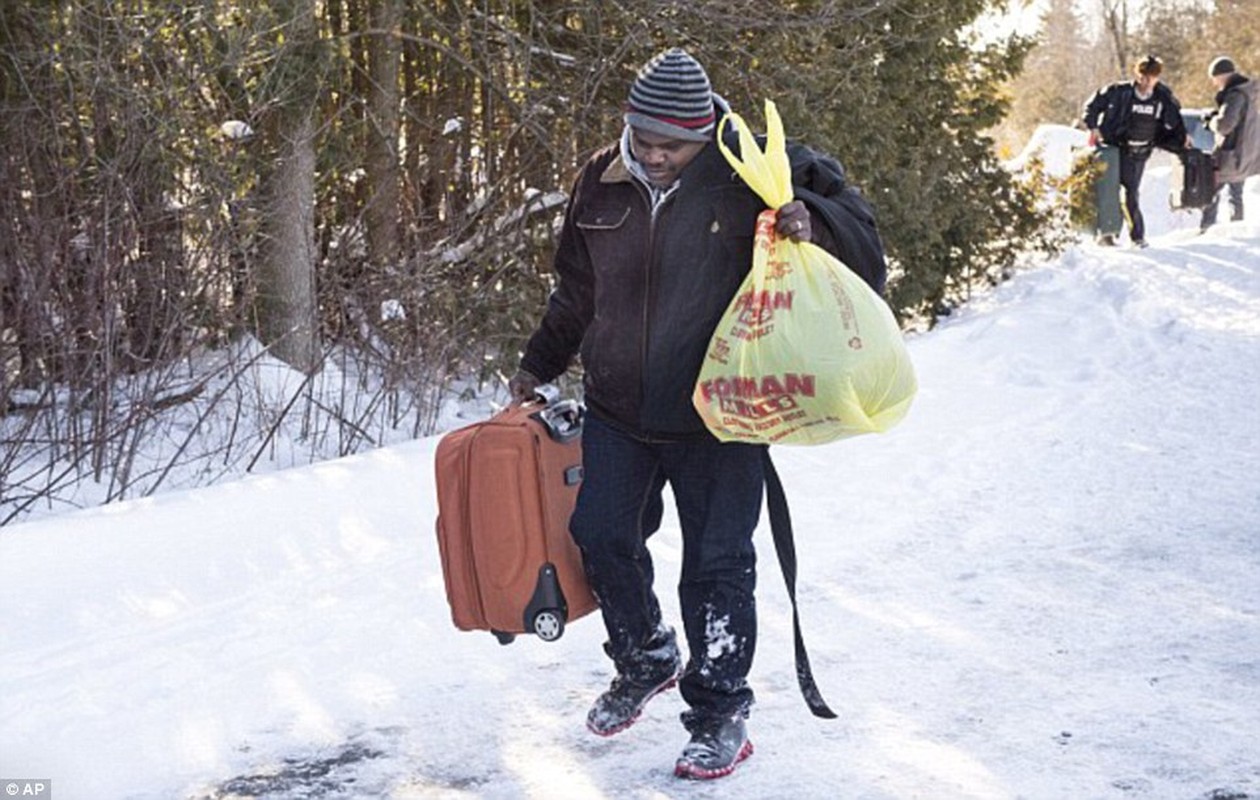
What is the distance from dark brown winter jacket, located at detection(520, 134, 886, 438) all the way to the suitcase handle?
195mm

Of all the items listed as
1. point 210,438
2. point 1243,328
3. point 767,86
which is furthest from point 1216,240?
point 210,438

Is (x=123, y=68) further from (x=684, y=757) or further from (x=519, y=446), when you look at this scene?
(x=684, y=757)

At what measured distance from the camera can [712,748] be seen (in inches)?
164

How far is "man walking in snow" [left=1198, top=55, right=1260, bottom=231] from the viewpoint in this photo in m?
16.5

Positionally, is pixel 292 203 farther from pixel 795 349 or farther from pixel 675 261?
pixel 795 349

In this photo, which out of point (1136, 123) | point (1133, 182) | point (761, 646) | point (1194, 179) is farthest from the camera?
point (1194, 179)

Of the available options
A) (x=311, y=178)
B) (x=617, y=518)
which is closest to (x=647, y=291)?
(x=617, y=518)

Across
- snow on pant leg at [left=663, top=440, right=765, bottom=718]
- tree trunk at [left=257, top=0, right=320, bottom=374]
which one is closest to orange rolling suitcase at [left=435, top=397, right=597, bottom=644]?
snow on pant leg at [left=663, top=440, right=765, bottom=718]

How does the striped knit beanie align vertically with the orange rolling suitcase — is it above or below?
above

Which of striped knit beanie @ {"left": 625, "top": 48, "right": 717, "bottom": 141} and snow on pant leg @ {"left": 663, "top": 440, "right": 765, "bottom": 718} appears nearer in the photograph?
striped knit beanie @ {"left": 625, "top": 48, "right": 717, "bottom": 141}

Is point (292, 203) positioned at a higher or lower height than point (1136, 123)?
higher

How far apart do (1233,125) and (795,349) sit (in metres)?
13.9

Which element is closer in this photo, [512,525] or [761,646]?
[512,525]

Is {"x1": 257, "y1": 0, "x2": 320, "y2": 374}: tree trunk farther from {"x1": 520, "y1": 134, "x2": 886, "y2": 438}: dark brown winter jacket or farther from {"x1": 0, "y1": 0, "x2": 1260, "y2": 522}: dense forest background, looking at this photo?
{"x1": 520, "y1": 134, "x2": 886, "y2": 438}: dark brown winter jacket
